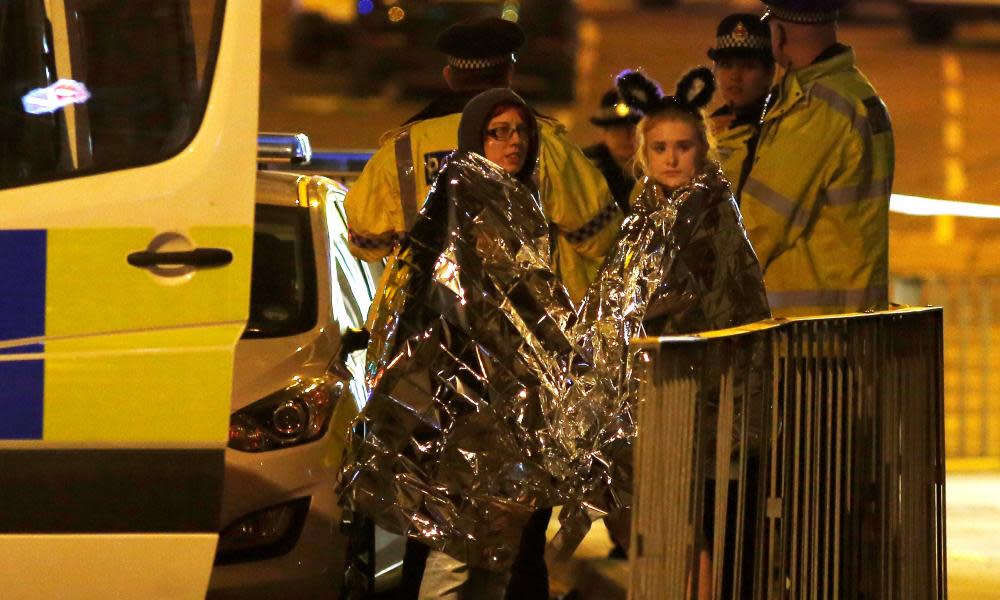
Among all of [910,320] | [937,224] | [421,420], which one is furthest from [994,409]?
[937,224]

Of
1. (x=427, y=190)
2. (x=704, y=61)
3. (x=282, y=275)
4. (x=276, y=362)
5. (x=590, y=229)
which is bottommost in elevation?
(x=276, y=362)

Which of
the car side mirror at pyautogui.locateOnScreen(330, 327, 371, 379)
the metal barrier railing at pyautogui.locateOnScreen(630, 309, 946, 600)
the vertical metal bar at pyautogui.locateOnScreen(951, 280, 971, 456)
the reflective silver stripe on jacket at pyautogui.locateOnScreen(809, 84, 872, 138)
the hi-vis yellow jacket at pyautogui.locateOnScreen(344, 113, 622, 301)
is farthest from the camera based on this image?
the vertical metal bar at pyautogui.locateOnScreen(951, 280, 971, 456)

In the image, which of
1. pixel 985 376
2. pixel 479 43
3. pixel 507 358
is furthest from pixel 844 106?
pixel 985 376

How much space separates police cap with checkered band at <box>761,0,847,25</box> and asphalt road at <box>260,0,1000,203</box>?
1419 centimetres

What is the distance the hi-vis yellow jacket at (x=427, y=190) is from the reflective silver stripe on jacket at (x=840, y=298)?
23.3 inches

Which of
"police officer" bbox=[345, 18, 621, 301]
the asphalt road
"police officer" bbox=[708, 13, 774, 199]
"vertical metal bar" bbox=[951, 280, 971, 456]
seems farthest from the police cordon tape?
the asphalt road

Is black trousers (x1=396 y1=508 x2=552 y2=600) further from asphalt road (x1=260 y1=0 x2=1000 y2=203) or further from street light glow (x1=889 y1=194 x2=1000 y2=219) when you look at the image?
asphalt road (x1=260 y1=0 x2=1000 y2=203)

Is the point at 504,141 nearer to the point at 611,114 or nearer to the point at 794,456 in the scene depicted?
Answer: the point at 794,456

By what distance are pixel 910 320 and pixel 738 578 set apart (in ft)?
3.25

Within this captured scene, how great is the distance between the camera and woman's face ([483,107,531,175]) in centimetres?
458

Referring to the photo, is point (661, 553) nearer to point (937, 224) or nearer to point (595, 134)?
point (937, 224)

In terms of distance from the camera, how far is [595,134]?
68.5 ft

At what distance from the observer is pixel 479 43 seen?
5.26 meters

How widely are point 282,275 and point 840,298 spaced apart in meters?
1.87
